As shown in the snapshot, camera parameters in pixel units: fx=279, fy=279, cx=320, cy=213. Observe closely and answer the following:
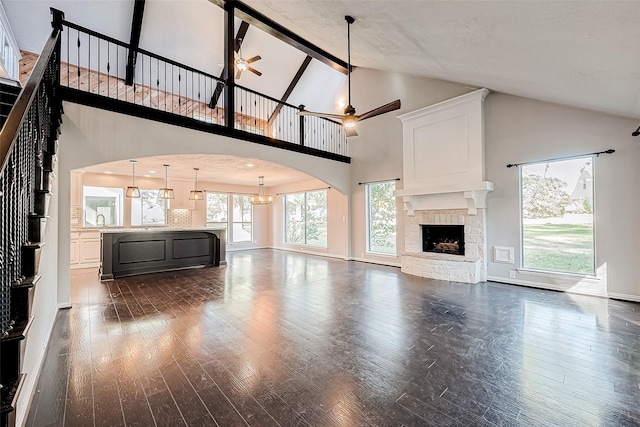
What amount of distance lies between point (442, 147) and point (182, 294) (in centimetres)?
586

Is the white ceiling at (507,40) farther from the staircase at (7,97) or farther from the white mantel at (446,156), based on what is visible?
the staircase at (7,97)

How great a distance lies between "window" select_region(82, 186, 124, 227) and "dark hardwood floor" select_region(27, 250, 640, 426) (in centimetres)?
448

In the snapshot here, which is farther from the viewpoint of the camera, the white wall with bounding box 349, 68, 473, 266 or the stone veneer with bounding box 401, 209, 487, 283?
the white wall with bounding box 349, 68, 473, 266

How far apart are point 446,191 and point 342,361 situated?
4.53 meters

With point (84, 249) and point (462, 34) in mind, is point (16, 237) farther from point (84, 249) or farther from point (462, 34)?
point (84, 249)

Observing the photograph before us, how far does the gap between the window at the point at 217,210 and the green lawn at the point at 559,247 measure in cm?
906

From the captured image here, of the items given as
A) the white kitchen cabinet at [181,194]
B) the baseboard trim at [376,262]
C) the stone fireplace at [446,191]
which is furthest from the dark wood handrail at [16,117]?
the white kitchen cabinet at [181,194]

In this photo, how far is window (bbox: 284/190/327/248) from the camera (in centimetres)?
964

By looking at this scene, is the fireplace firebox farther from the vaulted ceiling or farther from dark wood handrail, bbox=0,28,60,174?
dark wood handrail, bbox=0,28,60,174

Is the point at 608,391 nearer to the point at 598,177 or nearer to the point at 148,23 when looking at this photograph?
the point at 598,177

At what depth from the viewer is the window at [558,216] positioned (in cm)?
462

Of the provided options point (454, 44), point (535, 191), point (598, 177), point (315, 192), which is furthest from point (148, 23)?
point (598, 177)

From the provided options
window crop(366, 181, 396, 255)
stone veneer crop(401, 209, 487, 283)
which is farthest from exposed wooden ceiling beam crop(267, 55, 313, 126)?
stone veneer crop(401, 209, 487, 283)

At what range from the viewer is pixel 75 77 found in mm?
6977
